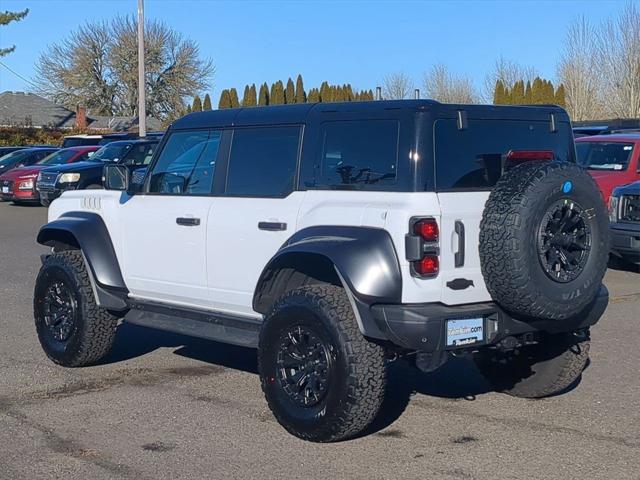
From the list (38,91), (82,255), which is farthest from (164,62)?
(82,255)

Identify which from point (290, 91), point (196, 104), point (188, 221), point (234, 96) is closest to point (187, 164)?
point (188, 221)

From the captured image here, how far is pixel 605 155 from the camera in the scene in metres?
15.3

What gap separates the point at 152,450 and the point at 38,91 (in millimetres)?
66855

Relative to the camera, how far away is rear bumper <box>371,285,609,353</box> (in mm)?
5457

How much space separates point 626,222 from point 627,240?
26 centimetres

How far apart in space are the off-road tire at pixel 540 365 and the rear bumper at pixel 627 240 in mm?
5808

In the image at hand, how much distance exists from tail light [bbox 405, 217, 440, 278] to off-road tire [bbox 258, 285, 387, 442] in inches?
19.8

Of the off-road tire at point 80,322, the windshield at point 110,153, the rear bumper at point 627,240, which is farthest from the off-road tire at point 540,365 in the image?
the windshield at point 110,153

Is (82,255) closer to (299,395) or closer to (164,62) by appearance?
(299,395)

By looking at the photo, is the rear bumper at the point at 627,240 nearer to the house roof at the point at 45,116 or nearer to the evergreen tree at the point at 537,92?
the evergreen tree at the point at 537,92

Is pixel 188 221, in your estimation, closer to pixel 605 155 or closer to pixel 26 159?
pixel 605 155

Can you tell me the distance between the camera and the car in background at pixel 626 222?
12547mm

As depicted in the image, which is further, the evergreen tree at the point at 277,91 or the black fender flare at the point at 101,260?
the evergreen tree at the point at 277,91

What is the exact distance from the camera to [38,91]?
69.0 metres
